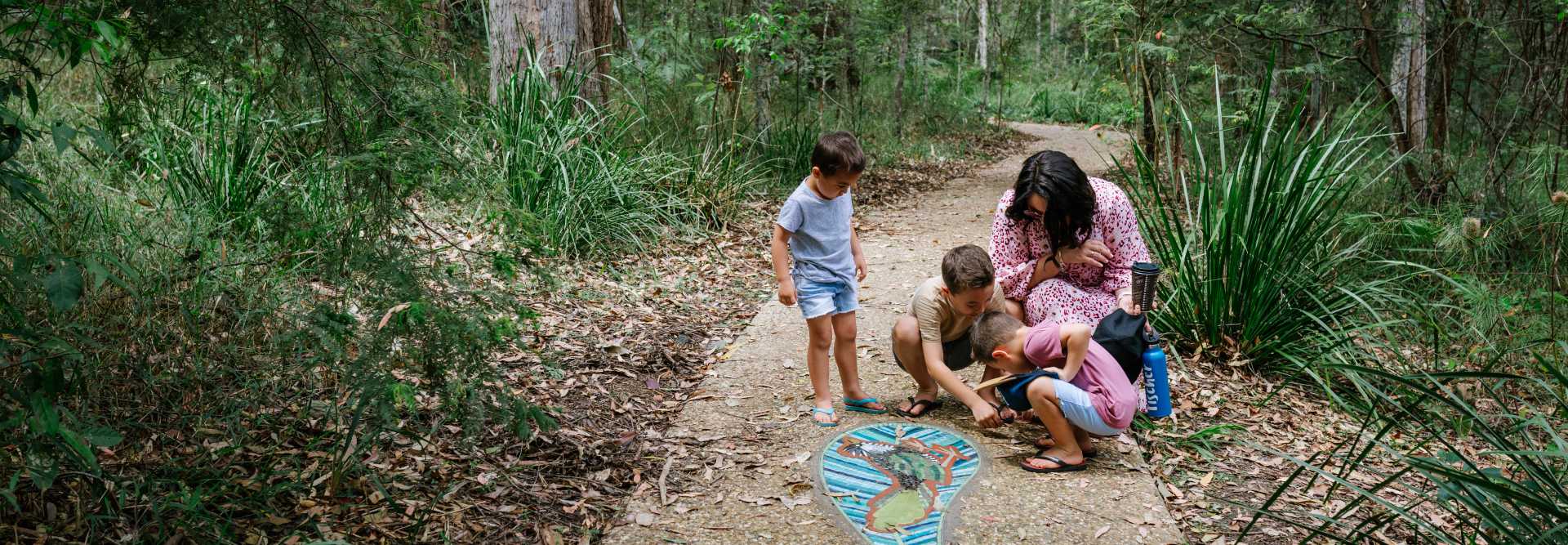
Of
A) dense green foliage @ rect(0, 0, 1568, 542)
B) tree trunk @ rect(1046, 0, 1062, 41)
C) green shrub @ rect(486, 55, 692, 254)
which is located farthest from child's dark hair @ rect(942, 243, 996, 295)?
tree trunk @ rect(1046, 0, 1062, 41)

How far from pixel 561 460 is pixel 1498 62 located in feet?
44.6

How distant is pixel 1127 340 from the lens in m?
3.27

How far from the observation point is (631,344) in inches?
184

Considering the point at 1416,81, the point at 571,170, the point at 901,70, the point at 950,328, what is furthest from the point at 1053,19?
the point at 950,328

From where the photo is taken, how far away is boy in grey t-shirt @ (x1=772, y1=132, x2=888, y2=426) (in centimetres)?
Answer: 336

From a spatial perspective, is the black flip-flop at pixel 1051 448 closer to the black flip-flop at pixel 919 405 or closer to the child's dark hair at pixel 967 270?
the black flip-flop at pixel 919 405

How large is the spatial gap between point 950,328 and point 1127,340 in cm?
65

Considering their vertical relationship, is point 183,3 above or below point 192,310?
above

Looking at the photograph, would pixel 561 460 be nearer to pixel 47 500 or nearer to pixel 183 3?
pixel 47 500

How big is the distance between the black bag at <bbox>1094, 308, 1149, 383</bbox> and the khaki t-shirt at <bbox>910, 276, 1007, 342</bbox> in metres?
0.42

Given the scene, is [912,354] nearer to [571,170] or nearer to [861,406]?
[861,406]

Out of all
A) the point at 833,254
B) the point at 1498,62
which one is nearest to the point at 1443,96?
the point at 1498,62

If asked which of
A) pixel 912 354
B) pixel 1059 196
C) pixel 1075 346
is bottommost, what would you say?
pixel 912 354

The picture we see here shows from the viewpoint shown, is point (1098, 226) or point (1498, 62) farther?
point (1498, 62)
